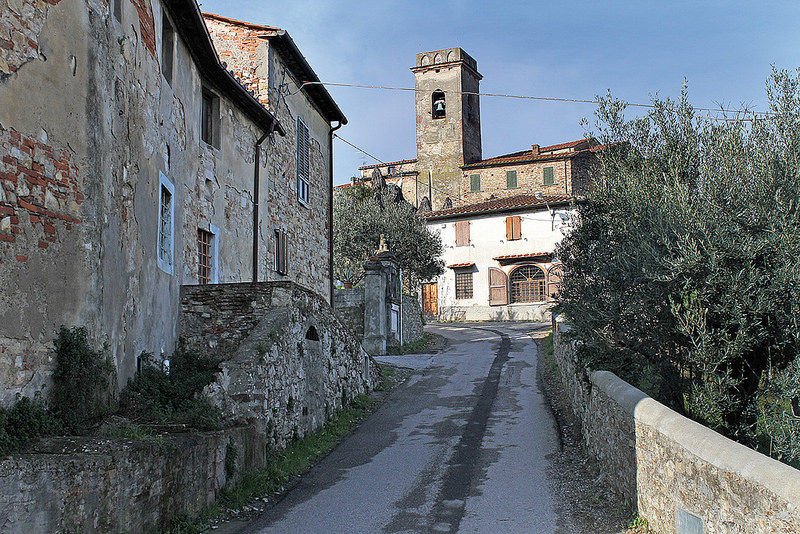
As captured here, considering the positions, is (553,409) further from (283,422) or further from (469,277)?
(469,277)

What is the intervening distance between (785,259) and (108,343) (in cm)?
668

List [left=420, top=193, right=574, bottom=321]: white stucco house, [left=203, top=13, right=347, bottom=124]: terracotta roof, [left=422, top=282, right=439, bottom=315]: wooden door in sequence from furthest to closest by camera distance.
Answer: [left=422, top=282, right=439, bottom=315]: wooden door → [left=420, top=193, right=574, bottom=321]: white stucco house → [left=203, top=13, right=347, bottom=124]: terracotta roof

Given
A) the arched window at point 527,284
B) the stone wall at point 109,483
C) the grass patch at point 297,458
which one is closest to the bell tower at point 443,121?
the arched window at point 527,284

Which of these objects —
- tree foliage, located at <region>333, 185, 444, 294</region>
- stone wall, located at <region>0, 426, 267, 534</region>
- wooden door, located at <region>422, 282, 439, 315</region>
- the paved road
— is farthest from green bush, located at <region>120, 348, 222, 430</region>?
wooden door, located at <region>422, 282, 439, 315</region>

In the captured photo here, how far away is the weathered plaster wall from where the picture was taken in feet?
18.9

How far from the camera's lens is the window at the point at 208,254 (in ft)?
39.3

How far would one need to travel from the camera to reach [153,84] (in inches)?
350

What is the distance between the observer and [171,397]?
27.2 ft

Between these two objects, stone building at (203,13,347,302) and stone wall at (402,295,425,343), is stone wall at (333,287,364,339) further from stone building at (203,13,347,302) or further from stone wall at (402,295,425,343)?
stone wall at (402,295,425,343)

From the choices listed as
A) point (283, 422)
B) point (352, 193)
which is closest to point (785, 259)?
point (283, 422)

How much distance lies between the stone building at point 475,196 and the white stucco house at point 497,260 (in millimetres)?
53

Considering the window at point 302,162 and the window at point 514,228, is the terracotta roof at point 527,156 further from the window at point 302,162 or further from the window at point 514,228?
the window at point 302,162

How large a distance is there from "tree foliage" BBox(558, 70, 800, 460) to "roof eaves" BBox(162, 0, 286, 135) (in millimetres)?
6577

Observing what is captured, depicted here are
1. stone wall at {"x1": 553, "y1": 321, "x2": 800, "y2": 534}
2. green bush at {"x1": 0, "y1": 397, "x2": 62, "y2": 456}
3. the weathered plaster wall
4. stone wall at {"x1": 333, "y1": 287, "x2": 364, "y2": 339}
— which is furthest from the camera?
stone wall at {"x1": 333, "y1": 287, "x2": 364, "y2": 339}
